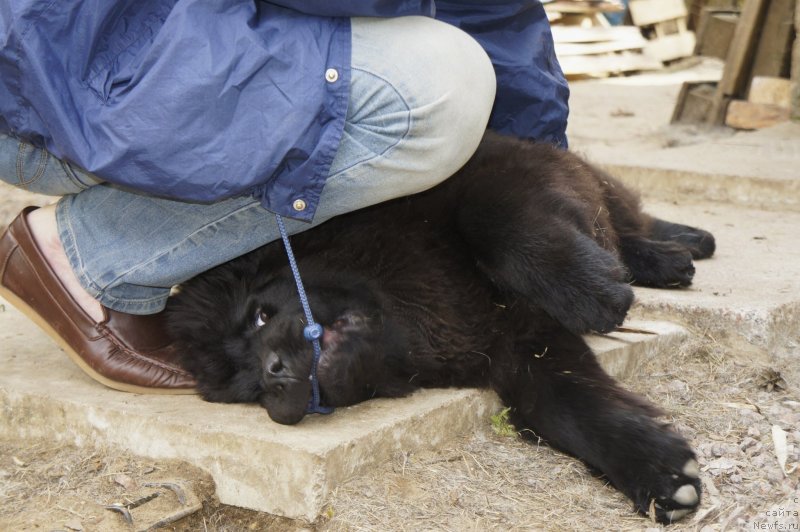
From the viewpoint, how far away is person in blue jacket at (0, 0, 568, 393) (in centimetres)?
199

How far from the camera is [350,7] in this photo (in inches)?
82.0

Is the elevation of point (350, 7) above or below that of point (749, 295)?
above

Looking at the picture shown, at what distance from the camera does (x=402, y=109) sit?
Result: 223 centimetres

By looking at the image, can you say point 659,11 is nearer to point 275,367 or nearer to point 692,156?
point 692,156

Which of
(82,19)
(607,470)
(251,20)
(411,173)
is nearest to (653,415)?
(607,470)

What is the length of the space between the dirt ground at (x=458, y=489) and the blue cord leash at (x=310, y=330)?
248 mm

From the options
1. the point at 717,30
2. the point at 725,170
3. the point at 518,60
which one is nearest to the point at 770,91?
the point at 725,170

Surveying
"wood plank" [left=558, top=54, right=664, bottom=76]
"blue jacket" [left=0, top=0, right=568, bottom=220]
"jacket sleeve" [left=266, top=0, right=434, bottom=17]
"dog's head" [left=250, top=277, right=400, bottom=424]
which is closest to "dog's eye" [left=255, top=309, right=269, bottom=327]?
"dog's head" [left=250, top=277, right=400, bottom=424]

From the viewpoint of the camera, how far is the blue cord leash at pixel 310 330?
2.30 m

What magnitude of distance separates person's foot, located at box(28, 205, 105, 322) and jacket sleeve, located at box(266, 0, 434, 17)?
966 mm

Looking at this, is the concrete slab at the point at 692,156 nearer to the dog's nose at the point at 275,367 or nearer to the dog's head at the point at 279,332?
the dog's head at the point at 279,332

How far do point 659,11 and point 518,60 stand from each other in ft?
29.1

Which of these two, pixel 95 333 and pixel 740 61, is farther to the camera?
pixel 740 61

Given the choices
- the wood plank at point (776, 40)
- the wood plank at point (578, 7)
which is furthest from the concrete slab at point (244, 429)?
the wood plank at point (578, 7)
